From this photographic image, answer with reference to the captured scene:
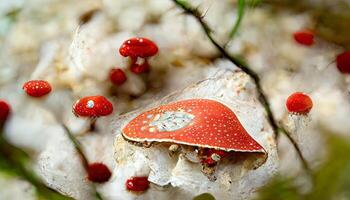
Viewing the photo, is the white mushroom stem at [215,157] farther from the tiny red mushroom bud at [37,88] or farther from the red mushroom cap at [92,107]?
the tiny red mushroom bud at [37,88]

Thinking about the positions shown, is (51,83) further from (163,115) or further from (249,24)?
(249,24)

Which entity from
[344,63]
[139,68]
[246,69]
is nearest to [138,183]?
[139,68]

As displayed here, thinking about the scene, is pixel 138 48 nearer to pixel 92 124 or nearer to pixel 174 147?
pixel 92 124

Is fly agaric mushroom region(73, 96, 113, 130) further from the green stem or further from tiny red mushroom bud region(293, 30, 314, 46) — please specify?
tiny red mushroom bud region(293, 30, 314, 46)

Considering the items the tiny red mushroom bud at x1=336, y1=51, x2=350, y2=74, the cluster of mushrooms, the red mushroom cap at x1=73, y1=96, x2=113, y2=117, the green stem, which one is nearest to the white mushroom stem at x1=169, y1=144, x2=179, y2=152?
the cluster of mushrooms

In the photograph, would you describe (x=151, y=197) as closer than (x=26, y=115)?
Yes

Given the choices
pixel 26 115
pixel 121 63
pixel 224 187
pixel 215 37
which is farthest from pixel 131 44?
pixel 224 187
